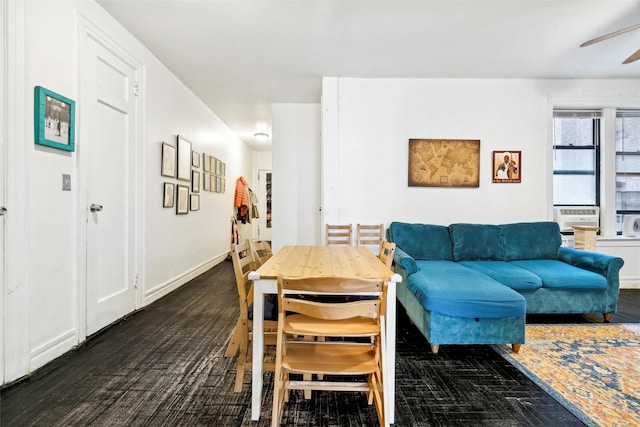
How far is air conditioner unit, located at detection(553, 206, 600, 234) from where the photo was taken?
4.02m

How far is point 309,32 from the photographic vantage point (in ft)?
9.55

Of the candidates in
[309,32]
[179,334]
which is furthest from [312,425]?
[309,32]

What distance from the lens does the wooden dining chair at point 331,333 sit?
134cm

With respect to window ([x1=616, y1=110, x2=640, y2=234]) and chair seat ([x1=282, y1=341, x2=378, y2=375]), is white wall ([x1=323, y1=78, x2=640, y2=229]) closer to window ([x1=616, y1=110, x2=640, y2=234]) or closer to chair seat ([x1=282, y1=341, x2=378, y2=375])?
window ([x1=616, y1=110, x2=640, y2=234])

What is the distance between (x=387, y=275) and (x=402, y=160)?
2722mm

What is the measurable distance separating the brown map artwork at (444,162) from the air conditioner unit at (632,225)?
2.16 metres

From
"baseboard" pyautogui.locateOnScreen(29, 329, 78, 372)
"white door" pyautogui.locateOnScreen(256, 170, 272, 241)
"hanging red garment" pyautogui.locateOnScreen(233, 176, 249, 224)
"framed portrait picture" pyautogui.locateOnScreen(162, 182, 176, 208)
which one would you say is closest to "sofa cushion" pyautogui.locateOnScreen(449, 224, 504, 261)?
"framed portrait picture" pyautogui.locateOnScreen(162, 182, 176, 208)

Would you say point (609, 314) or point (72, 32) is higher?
point (72, 32)

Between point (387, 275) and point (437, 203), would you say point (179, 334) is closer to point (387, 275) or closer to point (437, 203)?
point (387, 275)

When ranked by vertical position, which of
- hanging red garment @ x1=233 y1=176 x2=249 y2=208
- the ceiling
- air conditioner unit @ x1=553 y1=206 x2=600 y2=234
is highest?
the ceiling

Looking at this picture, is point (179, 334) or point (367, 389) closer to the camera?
point (367, 389)

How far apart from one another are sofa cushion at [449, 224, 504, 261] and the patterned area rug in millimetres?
889

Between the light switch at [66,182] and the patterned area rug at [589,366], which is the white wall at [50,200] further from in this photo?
the patterned area rug at [589,366]

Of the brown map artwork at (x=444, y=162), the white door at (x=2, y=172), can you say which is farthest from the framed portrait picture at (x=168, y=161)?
the brown map artwork at (x=444, y=162)
